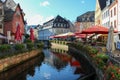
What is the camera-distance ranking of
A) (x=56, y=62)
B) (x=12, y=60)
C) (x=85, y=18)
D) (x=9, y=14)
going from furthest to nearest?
(x=85, y=18) → (x=9, y=14) → (x=56, y=62) → (x=12, y=60)

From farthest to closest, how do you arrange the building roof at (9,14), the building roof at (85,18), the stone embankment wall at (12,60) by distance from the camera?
the building roof at (85,18) < the building roof at (9,14) < the stone embankment wall at (12,60)

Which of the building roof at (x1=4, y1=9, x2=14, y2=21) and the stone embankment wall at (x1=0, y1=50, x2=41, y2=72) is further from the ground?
the building roof at (x1=4, y1=9, x2=14, y2=21)

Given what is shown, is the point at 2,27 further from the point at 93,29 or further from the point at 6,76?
the point at 6,76

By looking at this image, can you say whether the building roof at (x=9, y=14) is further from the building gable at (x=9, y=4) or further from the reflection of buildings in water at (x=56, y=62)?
the reflection of buildings in water at (x=56, y=62)

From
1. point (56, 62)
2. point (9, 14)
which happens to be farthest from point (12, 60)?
point (9, 14)

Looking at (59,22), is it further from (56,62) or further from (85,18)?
(56,62)

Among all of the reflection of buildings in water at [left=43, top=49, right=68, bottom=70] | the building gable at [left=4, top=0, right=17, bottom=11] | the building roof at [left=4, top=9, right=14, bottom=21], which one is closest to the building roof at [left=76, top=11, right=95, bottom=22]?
the building gable at [left=4, top=0, right=17, bottom=11]

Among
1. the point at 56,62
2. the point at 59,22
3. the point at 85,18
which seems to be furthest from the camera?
the point at 59,22

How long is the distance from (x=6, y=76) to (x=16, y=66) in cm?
613

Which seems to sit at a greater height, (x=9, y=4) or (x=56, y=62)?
(x=9, y=4)

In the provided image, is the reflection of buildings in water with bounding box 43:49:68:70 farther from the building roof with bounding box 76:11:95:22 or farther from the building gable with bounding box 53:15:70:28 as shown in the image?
the building gable with bounding box 53:15:70:28

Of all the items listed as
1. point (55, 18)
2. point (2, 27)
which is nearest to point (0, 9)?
point (2, 27)

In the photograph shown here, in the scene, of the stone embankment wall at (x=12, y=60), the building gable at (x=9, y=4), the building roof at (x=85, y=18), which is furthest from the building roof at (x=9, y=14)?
the building roof at (x=85, y=18)

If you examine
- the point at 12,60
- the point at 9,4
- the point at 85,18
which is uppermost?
the point at 9,4
